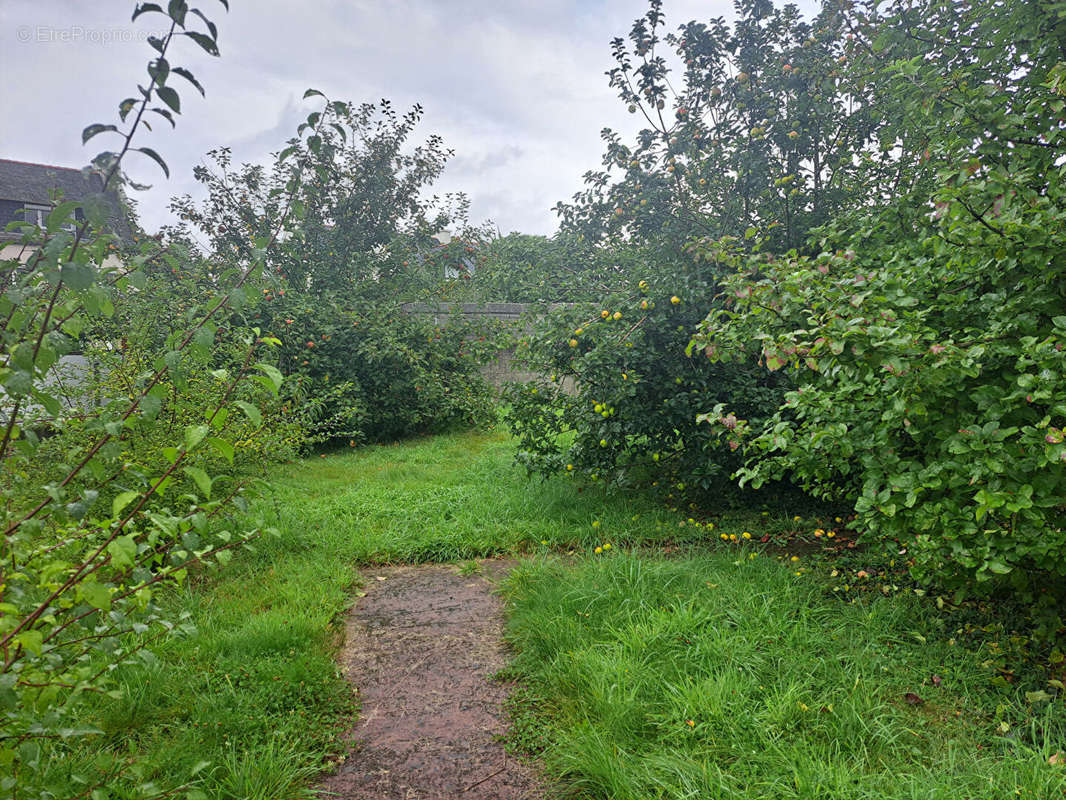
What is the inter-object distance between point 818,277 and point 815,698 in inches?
64.1

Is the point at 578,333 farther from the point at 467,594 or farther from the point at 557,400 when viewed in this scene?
the point at 467,594

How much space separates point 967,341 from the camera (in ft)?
7.01

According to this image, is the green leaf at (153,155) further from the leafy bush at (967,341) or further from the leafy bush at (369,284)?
the leafy bush at (369,284)

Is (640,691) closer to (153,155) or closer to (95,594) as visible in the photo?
(95,594)

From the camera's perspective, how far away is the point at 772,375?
4.28 meters

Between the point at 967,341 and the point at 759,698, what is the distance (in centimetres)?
140

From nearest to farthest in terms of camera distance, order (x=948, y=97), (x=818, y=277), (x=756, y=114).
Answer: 1. (x=948, y=97)
2. (x=818, y=277)
3. (x=756, y=114)

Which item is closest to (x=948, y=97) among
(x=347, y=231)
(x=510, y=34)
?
(x=510, y=34)

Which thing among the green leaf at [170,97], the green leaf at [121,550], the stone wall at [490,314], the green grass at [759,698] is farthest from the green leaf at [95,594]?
the stone wall at [490,314]

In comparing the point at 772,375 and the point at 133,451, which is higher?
the point at 772,375

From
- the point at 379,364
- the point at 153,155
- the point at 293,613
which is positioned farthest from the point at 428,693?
the point at 379,364

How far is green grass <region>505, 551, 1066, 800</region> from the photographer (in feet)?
6.12

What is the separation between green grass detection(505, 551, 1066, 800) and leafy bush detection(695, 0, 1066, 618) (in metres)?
0.43

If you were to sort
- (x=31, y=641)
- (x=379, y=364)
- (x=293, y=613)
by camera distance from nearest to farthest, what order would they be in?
(x=31, y=641), (x=293, y=613), (x=379, y=364)
